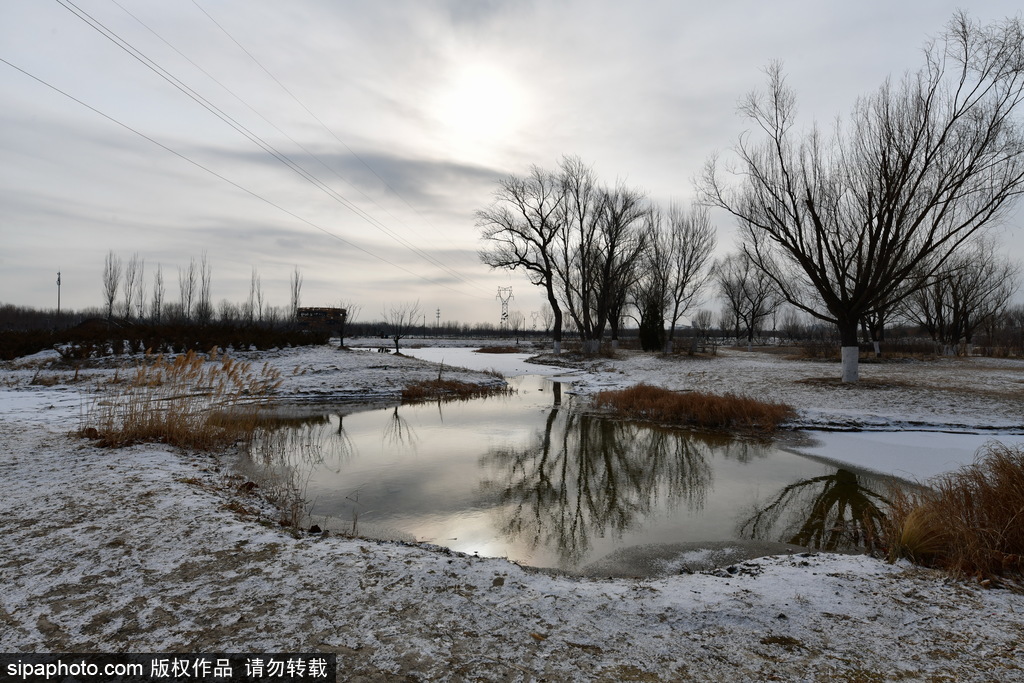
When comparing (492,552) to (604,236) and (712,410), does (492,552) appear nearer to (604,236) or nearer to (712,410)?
(712,410)

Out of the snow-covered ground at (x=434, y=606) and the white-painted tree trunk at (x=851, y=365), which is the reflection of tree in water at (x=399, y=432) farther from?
the white-painted tree trunk at (x=851, y=365)

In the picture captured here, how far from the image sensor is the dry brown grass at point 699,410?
11.7 meters

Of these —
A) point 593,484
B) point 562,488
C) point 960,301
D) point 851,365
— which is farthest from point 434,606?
point 960,301

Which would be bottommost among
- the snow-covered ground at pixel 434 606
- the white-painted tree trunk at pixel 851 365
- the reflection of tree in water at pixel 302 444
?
the reflection of tree in water at pixel 302 444

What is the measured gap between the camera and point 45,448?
6680mm

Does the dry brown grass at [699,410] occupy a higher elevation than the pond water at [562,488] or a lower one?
higher

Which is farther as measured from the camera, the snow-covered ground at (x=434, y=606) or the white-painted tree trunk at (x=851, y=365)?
the white-painted tree trunk at (x=851, y=365)

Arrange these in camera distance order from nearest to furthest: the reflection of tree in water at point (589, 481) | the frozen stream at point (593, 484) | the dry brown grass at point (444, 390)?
the frozen stream at point (593, 484) → the reflection of tree in water at point (589, 481) → the dry brown grass at point (444, 390)

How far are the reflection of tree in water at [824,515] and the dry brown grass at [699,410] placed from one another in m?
4.05

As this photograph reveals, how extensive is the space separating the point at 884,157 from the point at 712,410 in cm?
1008

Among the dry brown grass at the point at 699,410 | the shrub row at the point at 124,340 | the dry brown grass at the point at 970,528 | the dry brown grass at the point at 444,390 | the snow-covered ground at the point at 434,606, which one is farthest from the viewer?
the shrub row at the point at 124,340

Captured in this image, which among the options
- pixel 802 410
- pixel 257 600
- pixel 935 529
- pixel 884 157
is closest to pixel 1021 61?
pixel 884 157

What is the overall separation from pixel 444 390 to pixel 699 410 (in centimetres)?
866

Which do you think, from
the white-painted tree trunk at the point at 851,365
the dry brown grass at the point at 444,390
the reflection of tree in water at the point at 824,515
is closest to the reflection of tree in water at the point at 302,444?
the dry brown grass at the point at 444,390
